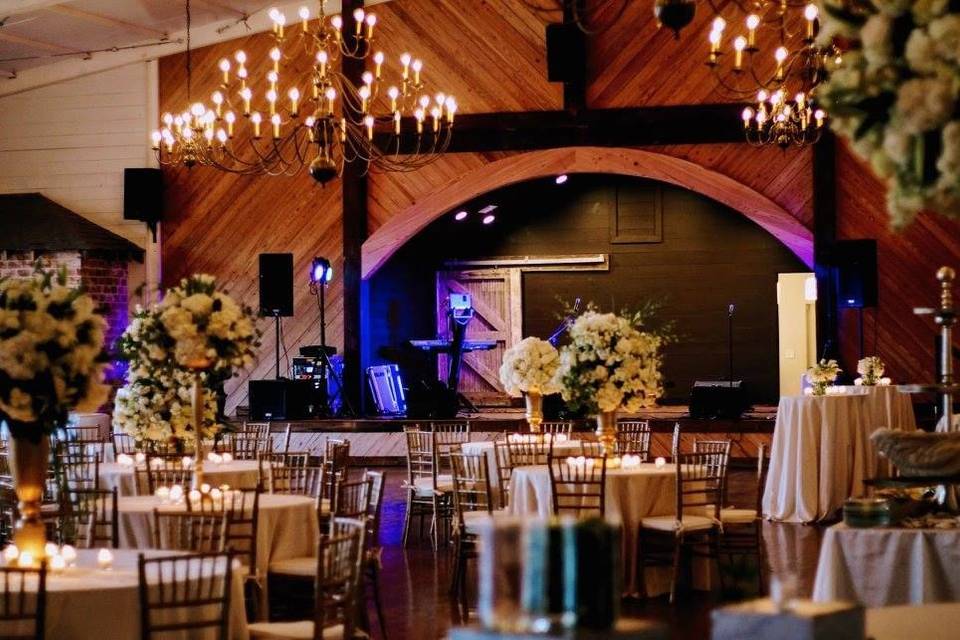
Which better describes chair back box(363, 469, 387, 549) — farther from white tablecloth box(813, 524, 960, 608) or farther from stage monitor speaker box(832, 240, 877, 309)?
stage monitor speaker box(832, 240, 877, 309)

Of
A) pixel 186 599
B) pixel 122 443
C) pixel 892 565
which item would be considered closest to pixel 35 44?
pixel 122 443

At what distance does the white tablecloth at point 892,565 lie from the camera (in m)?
4.42

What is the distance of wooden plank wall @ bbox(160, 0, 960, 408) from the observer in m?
15.8

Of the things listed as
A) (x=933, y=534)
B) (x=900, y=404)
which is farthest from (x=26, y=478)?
(x=900, y=404)

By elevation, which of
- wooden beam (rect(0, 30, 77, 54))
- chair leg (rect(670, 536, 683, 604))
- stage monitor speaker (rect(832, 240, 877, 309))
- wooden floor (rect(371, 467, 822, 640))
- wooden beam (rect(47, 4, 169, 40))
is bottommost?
wooden floor (rect(371, 467, 822, 640))

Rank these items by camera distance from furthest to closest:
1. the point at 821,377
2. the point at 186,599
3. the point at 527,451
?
the point at 821,377, the point at 527,451, the point at 186,599

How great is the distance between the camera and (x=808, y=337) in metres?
18.4

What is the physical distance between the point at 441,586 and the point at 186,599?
376cm

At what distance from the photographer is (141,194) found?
17500 millimetres

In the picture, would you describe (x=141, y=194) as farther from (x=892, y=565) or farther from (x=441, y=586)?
(x=892, y=565)

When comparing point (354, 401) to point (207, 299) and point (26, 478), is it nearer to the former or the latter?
point (207, 299)

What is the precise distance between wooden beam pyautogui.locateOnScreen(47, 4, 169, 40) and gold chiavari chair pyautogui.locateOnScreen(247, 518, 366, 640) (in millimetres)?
11636

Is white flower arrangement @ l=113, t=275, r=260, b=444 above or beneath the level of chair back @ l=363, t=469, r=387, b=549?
above

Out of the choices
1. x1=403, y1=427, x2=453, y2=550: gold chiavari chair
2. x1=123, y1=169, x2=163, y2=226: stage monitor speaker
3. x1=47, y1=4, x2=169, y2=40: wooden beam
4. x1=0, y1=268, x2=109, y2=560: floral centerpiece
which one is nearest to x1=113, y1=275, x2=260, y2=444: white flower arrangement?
x1=0, y1=268, x2=109, y2=560: floral centerpiece
